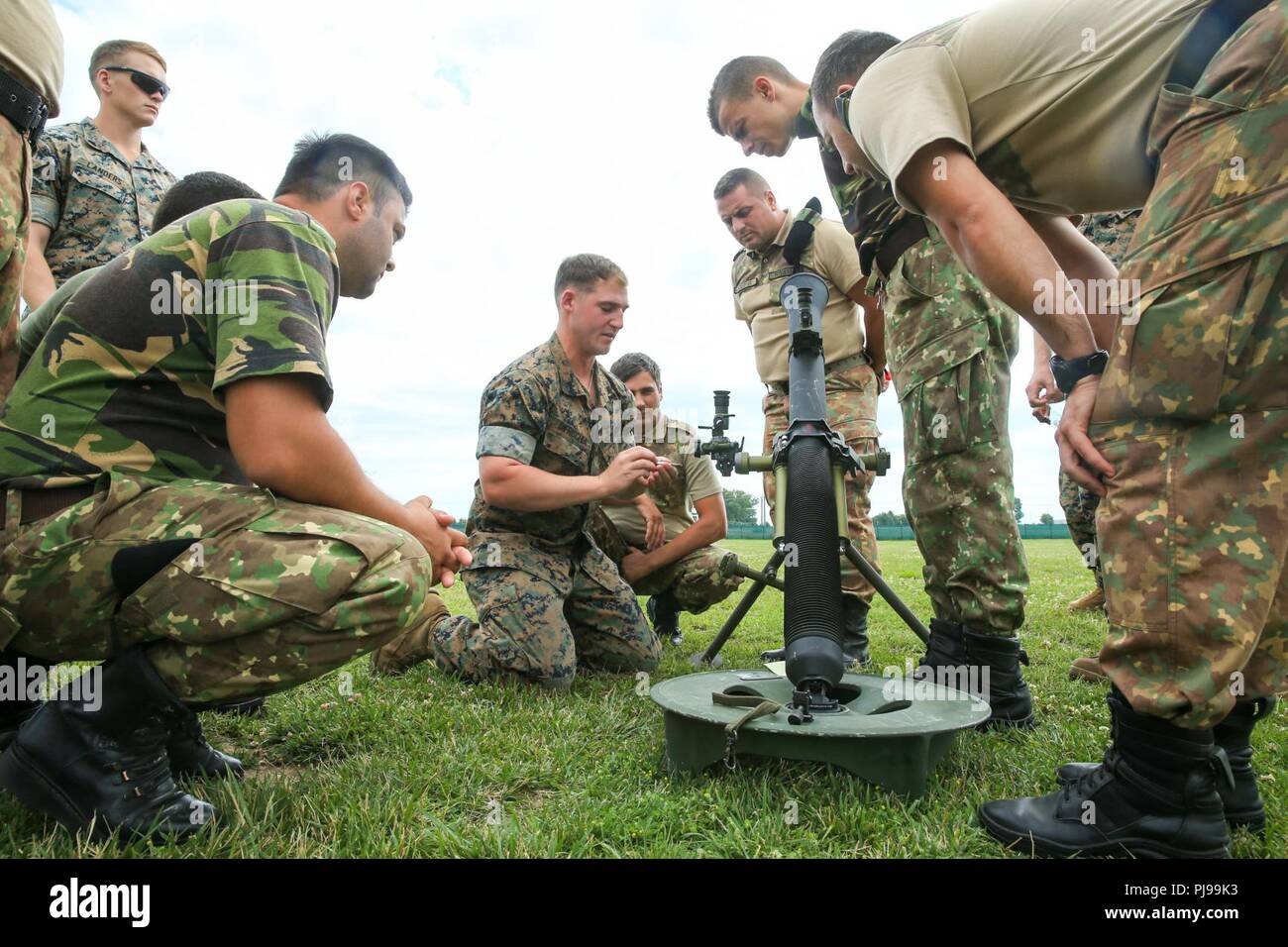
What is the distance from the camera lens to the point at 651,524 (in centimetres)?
472

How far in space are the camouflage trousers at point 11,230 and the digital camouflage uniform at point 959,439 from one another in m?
2.69

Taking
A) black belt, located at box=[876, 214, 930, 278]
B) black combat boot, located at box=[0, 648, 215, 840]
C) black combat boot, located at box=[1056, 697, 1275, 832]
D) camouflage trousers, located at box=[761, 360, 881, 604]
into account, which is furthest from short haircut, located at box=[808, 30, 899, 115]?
black combat boot, located at box=[0, 648, 215, 840]

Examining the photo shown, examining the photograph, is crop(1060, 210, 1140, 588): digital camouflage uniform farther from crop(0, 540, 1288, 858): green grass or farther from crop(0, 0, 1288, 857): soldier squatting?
crop(0, 0, 1288, 857): soldier squatting

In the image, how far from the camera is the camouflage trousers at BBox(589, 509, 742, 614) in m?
4.76

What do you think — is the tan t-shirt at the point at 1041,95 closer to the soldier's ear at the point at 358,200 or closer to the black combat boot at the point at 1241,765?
the black combat boot at the point at 1241,765

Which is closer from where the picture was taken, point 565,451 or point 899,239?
point 899,239

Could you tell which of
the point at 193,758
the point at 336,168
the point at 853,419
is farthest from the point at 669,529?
the point at 193,758

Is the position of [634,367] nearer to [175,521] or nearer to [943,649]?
[943,649]

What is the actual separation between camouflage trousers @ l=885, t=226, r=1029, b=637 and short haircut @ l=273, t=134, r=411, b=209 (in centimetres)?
189

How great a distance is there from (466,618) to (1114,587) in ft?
9.60

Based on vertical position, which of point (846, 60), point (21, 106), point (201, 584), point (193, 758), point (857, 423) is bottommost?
point (193, 758)

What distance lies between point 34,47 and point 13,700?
1871mm

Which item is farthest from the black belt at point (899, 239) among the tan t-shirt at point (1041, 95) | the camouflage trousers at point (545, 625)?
the camouflage trousers at point (545, 625)
